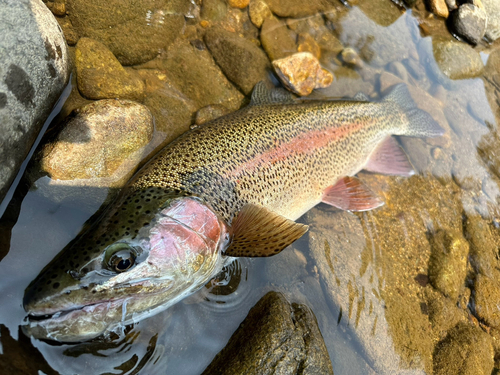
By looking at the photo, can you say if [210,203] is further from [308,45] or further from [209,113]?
[308,45]

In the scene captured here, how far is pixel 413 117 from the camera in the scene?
14.6 feet

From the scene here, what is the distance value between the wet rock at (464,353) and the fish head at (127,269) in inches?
109

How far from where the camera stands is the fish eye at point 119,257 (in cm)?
204

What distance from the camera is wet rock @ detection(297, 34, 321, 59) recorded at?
446 centimetres

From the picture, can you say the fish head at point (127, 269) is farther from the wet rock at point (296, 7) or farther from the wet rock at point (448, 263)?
the wet rock at point (296, 7)

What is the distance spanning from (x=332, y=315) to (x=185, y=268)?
163 cm

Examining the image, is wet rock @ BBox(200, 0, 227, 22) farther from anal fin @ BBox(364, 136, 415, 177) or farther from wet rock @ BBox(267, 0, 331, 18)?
anal fin @ BBox(364, 136, 415, 177)

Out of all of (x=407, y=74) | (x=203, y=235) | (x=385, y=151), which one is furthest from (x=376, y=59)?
(x=203, y=235)

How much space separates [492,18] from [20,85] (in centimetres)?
756

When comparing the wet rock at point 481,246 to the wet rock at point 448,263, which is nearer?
the wet rock at point 448,263

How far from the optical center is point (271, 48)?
13.9 feet

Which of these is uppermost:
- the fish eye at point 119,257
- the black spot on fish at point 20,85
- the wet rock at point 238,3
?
the wet rock at point 238,3

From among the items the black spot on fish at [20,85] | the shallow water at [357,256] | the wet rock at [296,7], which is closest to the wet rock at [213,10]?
the wet rock at [296,7]

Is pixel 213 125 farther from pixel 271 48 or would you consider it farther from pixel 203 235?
pixel 271 48
